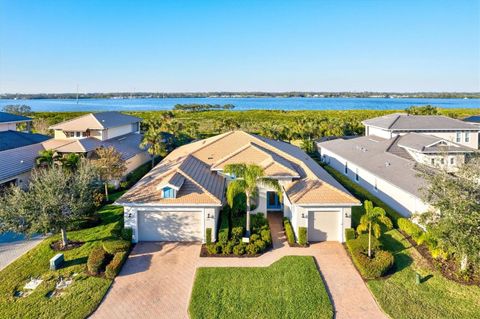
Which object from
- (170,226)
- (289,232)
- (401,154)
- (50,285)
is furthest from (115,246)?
(401,154)

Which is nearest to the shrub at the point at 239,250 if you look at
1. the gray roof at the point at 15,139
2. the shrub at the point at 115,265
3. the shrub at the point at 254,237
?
the shrub at the point at 254,237

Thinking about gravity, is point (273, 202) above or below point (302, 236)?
above

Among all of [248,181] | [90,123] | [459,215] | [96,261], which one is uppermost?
[90,123]

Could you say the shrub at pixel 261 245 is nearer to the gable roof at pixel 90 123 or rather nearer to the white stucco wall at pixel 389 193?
the white stucco wall at pixel 389 193

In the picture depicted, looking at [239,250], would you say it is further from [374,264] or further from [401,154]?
[401,154]

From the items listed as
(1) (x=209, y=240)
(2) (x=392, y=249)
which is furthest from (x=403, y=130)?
(1) (x=209, y=240)

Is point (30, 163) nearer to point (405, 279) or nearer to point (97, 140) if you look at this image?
point (97, 140)

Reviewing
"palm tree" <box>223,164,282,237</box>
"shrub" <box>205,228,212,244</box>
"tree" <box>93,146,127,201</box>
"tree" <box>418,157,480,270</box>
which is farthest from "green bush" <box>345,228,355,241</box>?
"tree" <box>93,146,127,201</box>
